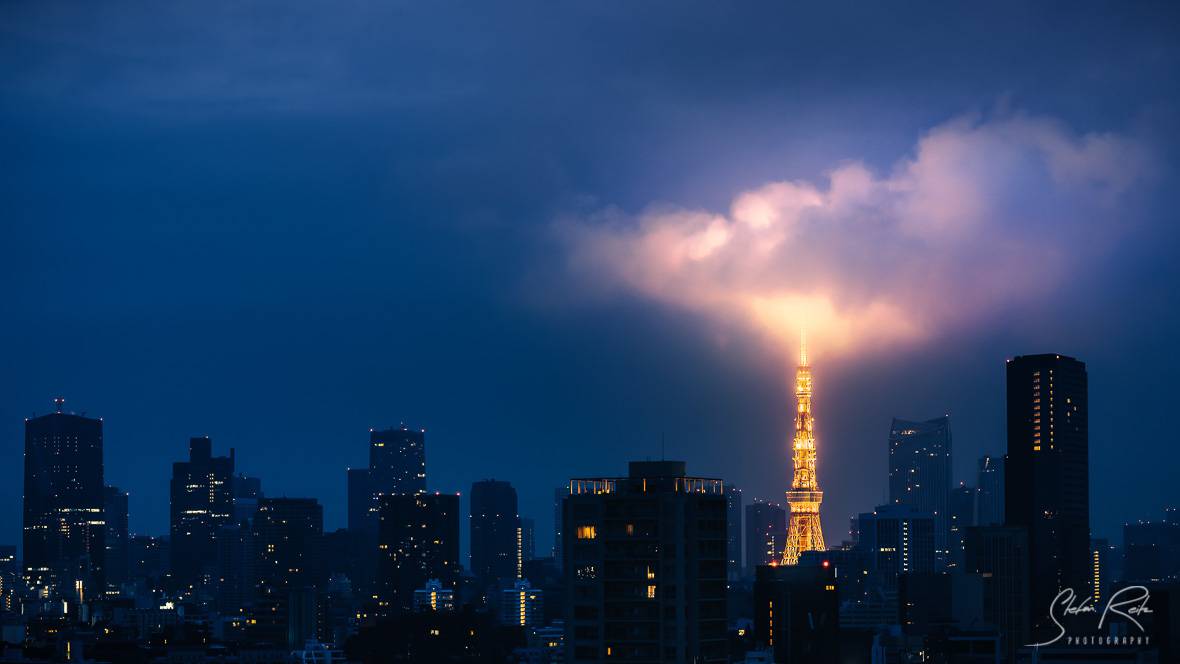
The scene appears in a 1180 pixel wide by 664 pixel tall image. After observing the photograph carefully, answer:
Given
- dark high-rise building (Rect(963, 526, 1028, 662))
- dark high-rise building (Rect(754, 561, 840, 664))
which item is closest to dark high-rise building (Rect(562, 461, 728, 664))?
dark high-rise building (Rect(754, 561, 840, 664))

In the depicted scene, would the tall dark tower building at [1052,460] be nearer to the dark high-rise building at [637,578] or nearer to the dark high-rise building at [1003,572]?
the dark high-rise building at [1003,572]

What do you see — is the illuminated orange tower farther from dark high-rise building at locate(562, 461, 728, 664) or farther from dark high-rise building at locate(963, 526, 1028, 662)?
dark high-rise building at locate(562, 461, 728, 664)

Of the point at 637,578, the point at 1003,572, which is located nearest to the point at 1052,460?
the point at 1003,572

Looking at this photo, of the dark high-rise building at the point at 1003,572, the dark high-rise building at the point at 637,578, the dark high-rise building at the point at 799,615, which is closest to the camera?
the dark high-rise building at the point at 637,578

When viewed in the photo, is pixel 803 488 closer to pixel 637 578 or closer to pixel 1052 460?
pixel 1052 460

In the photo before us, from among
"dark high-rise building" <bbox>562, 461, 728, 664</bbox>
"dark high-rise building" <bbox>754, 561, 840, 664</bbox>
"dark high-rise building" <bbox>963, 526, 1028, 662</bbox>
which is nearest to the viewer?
"dark high-rise building" <bbox>562, 461, 728, 664</bbox>


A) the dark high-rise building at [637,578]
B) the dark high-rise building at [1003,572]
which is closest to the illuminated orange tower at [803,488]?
the dark high-rise building at [1003,572]

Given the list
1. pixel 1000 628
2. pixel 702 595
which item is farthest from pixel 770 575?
pixel 702 595
